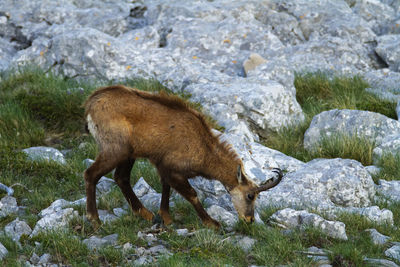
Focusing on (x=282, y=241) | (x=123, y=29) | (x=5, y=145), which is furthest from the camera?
(x=123, y=29)

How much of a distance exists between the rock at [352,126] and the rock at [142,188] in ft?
10.0

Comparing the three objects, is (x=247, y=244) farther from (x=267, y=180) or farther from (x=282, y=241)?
(x=267, y=180)

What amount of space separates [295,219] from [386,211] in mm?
1180

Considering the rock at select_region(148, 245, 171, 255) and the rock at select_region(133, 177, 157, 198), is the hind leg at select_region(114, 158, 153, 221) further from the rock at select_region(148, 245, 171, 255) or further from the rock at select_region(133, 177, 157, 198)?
the rock at select_region(148, 245, 171, 255)

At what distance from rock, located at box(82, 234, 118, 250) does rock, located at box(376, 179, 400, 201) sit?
3.78m

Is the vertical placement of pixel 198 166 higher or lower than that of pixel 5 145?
higher

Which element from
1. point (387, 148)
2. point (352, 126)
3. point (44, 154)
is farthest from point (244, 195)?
point (44, 154)

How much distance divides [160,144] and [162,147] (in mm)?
44

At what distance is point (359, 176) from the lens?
7.66 m

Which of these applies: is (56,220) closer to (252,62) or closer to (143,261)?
(143,261)

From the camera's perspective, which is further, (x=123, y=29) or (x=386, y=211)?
(x=123, y=29)

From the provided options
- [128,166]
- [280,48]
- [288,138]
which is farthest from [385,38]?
[128,166]

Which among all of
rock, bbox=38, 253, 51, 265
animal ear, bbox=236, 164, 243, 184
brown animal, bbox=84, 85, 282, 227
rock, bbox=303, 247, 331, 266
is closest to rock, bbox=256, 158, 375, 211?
animal ear, bbox=236, 164, 243, 184

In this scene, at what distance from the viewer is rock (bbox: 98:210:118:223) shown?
6.84 meters
